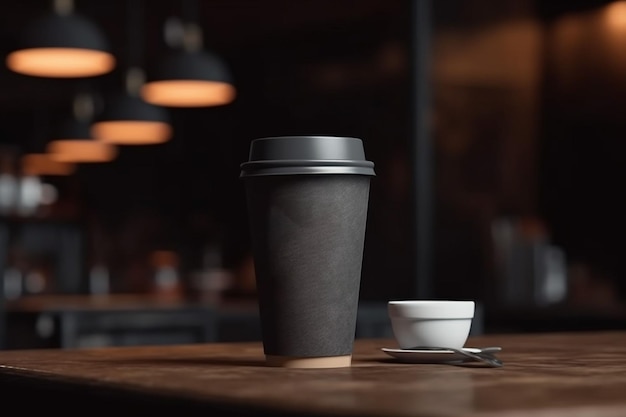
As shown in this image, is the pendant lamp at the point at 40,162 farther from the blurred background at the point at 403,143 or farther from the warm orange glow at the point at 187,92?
the warm orange glow at the point at 187,92

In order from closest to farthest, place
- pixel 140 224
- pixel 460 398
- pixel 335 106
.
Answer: pixel 460 398, pixel 335 106, pixel 140 224

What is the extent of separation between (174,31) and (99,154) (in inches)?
67.3

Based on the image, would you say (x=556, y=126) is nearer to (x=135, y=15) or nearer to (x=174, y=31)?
A: (x=174, y=31)

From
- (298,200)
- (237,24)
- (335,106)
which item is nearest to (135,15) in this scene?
(237,24)

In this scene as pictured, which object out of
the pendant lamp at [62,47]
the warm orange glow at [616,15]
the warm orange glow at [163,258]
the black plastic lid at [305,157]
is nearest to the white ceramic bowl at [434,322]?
the black plastic lid at [305,157]

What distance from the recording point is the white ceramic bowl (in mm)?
1326

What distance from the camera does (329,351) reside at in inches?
48.3

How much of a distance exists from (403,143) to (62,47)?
2749mm

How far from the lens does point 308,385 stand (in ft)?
3.20

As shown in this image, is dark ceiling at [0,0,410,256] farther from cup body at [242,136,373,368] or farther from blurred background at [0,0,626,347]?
cup body at [242,136,373,368]

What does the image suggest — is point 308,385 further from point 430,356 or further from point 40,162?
point 40,162

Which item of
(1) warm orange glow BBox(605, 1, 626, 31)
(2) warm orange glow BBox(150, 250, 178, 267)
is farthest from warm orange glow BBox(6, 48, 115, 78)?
(2) warm orange glow BBox(150, 250, 178, 267)

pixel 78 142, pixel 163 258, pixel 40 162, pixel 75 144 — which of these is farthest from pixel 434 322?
pixel 40 162

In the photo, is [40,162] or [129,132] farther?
A: [40,162]
